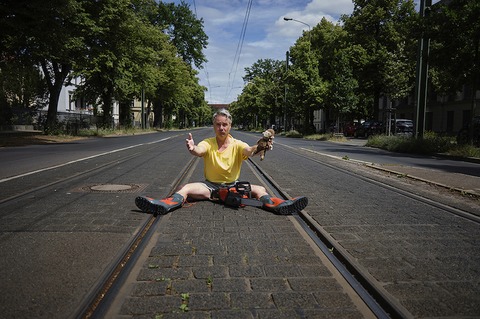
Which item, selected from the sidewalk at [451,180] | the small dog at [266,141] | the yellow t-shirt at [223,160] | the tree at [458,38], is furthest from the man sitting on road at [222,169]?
the tree at [458,38]

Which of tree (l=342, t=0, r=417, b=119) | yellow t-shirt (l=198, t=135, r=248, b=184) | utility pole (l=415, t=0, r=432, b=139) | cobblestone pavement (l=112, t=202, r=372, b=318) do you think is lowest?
cobblestone pavement (l=112, t=202, r=372, b=318)

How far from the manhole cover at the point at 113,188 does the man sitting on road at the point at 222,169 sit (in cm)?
163

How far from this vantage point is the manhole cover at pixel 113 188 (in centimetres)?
681

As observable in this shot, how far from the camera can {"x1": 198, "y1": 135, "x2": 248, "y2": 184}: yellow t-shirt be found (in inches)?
222

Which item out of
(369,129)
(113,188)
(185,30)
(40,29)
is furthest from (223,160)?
(185,30)

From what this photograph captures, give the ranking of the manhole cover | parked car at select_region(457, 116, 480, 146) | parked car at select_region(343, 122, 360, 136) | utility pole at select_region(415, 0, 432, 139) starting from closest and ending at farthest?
the manhole cover → utility pole at select_region(415, 0, 432, 139) → parked car at select_region(457, 116, 480, 146) → parked car at select_region(343, 122, 360, 136)

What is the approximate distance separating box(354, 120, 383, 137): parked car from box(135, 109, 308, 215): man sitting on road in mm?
32146

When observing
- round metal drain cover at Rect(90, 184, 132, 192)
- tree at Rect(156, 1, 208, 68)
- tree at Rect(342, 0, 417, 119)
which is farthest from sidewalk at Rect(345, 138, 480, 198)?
tree at Rect(156, 1, 208, 68)

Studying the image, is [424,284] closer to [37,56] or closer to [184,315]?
[184,315]

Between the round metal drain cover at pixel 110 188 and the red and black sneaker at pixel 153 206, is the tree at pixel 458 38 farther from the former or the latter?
the red and black sneaker at pixel 153 206

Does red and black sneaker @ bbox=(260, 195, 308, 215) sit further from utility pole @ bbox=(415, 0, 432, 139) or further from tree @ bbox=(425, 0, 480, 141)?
utility pole @ bbox=(415, 0, 432, 139)

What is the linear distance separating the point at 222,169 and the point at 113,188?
2473 mm

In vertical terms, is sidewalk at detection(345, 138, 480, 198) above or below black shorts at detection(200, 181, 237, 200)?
below

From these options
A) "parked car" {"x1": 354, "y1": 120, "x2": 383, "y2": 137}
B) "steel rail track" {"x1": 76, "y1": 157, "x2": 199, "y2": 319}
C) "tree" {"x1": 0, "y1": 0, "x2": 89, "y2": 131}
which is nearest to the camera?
"steel rail track" {"x1": 76, "y1": 157, "x2": 199, "y2": 319}
